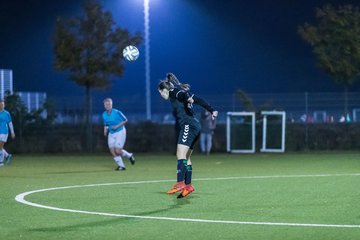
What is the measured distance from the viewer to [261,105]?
Result: 33719 mm

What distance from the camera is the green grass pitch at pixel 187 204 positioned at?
10.4m

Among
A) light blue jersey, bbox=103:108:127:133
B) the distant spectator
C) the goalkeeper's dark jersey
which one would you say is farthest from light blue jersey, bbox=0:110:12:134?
the goalkeeper's dark jersey

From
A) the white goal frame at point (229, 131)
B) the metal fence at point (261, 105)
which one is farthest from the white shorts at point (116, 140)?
the metal fence at point (261, 105)

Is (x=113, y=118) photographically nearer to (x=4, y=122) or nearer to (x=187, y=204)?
(x=4, y=122)

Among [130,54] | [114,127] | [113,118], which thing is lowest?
[114,127]

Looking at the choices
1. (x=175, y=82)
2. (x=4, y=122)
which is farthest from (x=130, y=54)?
(x=175, y=82)

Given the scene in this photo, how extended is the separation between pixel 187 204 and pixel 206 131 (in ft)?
59.4

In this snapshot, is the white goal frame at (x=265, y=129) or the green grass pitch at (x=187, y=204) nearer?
the green grass pitch at (x=187, y=204)

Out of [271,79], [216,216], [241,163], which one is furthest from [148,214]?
[271,79]

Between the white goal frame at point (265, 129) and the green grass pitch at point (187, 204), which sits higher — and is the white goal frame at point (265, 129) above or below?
above

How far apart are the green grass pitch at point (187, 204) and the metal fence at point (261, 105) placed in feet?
31.4

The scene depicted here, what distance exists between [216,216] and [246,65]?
39961 millimetres

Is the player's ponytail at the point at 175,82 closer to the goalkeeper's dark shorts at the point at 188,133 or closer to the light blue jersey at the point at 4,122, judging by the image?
the goalkeeper's dark shorts at the point at 188,133

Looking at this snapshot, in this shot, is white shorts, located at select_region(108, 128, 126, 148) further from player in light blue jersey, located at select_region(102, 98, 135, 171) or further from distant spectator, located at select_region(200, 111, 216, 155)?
distant spectator, located at select_region(200, 111, 216, 155)
